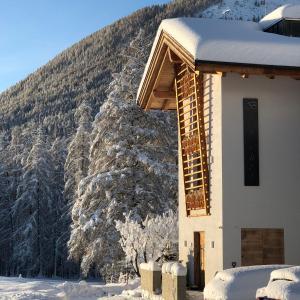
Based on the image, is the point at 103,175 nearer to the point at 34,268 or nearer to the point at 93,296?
the point at 93,296

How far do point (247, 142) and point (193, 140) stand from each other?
224 centimetres

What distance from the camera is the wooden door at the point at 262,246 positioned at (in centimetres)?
1830

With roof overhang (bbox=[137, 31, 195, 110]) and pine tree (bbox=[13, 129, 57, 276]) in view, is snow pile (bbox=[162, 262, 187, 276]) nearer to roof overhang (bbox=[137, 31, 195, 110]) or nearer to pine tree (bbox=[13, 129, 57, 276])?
roof overhang (bbox=[137, 31, 195, 110])

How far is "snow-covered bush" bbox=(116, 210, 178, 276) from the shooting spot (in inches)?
971

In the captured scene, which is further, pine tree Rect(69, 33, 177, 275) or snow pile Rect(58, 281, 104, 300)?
pine tree Rect(69, 33, 177, 275)

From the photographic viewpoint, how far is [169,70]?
2319cm

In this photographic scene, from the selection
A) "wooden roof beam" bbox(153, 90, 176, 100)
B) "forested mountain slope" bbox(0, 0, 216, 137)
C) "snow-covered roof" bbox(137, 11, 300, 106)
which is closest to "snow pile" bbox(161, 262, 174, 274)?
"snow-covered roof" bbox(137, 11, 300, 106)

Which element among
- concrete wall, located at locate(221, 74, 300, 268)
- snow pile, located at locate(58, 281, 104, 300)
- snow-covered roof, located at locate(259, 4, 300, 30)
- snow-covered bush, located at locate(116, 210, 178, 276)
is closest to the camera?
concrete wall, located at locate(221, 74, 300, 268)

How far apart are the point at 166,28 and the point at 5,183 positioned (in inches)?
1679

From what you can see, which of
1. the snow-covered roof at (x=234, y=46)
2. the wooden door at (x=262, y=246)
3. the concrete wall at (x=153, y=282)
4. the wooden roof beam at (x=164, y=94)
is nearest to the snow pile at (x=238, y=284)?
the wooden door at (x=262, y=246)

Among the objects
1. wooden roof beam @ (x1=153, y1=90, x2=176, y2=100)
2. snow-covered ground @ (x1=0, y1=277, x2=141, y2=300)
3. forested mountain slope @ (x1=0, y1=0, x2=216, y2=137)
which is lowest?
snow-covered ground @ (x1=0, y1=277, x2=141, y2=300)

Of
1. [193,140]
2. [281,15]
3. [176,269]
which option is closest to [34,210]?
[193,140]

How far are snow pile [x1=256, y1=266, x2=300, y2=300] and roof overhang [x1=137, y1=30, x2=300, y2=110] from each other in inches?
284

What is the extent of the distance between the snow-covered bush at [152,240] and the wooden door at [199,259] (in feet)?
11.1
